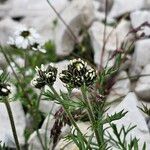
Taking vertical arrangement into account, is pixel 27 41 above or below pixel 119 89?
above

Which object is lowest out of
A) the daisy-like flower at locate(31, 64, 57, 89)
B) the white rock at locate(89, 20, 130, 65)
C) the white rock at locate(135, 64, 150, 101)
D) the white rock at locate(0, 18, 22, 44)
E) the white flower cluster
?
the daisy-like flower at locate(31, 64, 57, 89)

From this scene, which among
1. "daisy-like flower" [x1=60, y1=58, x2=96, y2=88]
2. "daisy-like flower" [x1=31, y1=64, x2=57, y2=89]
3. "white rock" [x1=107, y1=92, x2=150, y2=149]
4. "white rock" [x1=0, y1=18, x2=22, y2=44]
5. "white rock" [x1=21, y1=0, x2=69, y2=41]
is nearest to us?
"daisy-like flower" [x1=60, y1=58, x2=96, y2=88]

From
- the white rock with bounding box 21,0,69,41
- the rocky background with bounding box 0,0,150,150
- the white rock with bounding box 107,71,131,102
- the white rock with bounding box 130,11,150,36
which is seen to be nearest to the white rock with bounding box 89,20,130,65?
the rocky background with bounding box 0,0,150,150

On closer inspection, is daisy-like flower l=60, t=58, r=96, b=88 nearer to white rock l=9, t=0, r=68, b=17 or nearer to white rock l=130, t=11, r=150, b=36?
white rock l=130, t=11, r=150, b=36

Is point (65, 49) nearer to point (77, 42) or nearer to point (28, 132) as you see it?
point (77, 42)

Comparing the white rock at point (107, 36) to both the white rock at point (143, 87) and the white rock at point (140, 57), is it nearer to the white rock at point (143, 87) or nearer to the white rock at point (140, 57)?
the white rock at point (140, 57)

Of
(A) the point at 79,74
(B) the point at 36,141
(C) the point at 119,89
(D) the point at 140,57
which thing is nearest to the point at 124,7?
(D) the point at 140,57

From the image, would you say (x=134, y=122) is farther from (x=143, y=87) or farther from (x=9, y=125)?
(x=9, y=125)

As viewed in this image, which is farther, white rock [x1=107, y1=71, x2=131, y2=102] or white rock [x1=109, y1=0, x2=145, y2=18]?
white rock [x1=109, y1=0, x2=145, y2=18]
